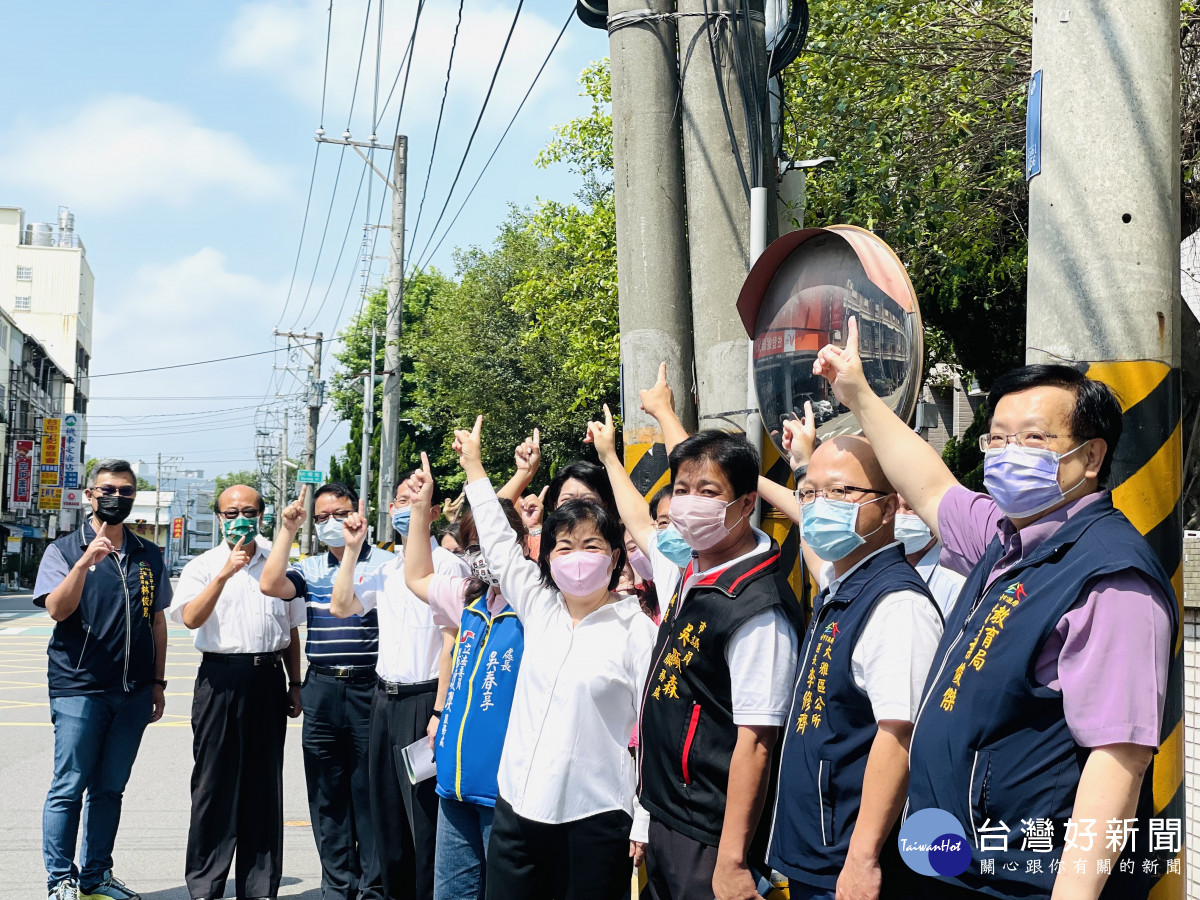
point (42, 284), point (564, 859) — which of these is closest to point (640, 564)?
point (564, 859)

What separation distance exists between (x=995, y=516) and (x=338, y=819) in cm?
440

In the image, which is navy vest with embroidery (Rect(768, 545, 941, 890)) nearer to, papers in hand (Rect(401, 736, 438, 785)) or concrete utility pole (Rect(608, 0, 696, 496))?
concrete utility pole (Rect(608, 0, 696, 496))

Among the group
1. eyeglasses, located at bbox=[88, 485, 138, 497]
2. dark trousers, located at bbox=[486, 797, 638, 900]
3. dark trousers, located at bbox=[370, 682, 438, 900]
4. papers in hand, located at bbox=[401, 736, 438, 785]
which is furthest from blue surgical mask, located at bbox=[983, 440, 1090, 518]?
eyeglasses, located at bbox=[88, 485, 138, 497]

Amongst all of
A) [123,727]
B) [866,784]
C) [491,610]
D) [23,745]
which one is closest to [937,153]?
[491,610]

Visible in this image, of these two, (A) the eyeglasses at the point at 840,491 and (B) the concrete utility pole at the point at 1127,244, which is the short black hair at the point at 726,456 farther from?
(B) the concrete utility pole at the point at 1127,244

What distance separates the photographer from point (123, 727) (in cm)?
634

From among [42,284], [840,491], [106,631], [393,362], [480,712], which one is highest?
[42,284]

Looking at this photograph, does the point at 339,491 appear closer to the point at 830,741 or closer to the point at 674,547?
the point at 674,547

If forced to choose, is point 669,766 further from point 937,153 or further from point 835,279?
point 937,153

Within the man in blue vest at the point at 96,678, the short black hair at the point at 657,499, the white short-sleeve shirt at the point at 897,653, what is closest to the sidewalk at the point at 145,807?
the man in blue vest at the point at 96,678

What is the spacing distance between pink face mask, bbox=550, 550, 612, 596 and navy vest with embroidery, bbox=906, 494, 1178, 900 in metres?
1.62

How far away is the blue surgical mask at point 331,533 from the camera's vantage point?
661 centimetres

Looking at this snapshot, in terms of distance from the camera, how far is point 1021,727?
246cm

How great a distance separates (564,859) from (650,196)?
2712 millimetres
